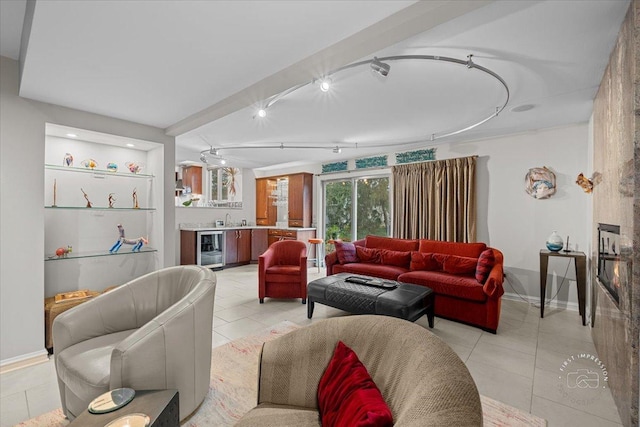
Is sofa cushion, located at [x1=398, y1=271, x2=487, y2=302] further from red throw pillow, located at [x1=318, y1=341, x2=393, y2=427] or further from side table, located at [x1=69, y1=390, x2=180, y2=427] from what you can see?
side table, located at [x1=69, y1=390, x2=180, y2=427]

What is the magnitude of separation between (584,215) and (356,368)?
4506 mm

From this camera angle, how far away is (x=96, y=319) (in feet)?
6.63

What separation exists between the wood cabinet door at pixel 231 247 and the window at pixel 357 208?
2.21 metres

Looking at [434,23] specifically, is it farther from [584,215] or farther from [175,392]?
[584,215]

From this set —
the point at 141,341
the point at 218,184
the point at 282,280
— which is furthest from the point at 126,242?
the point at 218,184

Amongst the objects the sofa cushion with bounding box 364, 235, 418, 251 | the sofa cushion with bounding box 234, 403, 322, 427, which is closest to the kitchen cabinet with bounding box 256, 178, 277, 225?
the sofa cushion with bounding box 364, 235, 418, 251

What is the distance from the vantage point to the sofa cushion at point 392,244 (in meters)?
4.86

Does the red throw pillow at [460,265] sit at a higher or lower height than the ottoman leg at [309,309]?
higher

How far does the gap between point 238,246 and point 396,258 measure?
399 cm

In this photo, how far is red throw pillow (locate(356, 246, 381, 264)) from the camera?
4.93 meters

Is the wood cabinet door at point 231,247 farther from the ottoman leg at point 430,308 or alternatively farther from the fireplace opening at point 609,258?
the fireplace opening at point 609,258

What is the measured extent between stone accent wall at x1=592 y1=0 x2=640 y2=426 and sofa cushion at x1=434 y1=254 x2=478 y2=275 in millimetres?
1457

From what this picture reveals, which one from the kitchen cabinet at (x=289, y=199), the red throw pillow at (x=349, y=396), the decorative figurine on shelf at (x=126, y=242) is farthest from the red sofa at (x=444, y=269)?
the decorative figurine on shelf at (x=126, y=242)

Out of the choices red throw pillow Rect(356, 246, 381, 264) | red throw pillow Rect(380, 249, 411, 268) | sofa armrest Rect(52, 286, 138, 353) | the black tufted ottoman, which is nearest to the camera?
sofa armrest Rect(52, 286, 138, 353)
